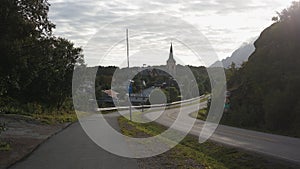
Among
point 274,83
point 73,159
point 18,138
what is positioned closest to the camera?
point 73,159

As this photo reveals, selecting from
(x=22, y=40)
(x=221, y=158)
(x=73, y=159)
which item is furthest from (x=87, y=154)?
(x=221, y=158)

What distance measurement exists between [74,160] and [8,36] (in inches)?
182

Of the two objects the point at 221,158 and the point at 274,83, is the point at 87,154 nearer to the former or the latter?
the point at 221,158

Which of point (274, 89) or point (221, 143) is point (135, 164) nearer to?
point (221, 143)

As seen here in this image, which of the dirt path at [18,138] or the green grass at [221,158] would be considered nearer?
the dirt path at [18,138]

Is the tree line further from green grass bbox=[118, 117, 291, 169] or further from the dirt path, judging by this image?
green grass bbox=[118, 117, 291, 169]

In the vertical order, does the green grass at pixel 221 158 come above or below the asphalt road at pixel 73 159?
below

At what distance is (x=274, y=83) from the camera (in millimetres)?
34000

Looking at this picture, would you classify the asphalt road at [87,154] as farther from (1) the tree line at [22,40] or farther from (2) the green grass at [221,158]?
(1) the tree line at [22,40]

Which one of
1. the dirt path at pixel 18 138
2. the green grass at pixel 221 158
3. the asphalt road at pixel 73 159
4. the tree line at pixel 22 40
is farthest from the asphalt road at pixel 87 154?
the tree line at pixel 22 40

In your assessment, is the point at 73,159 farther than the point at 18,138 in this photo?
No

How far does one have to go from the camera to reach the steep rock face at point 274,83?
30.7m

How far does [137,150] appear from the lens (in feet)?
54.6

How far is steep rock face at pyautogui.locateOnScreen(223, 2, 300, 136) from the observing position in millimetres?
30719
